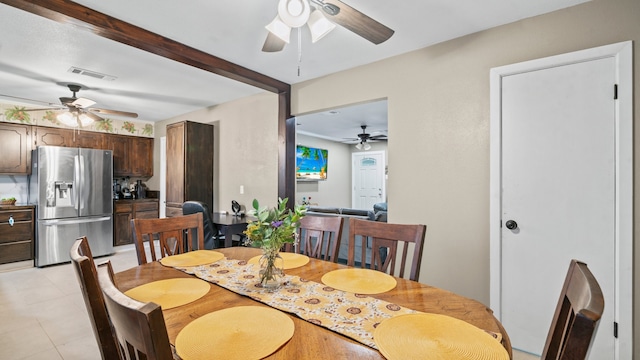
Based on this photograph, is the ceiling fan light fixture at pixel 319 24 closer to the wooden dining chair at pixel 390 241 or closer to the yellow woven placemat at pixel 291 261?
the wooden dining chair at pixel 390 241

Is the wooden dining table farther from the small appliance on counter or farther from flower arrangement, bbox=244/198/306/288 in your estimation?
the small appliance on counter

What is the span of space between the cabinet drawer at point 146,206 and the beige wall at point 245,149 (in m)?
1.85

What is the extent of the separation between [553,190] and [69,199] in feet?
19.2

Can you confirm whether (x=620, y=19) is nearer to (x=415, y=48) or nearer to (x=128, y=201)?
(x=415, y=48)

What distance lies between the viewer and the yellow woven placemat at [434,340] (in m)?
0.85

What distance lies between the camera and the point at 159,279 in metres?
1.48

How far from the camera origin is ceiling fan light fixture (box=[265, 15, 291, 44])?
1631mm

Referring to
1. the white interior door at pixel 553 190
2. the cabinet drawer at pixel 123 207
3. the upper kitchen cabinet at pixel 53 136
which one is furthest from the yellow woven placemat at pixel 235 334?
the upper kitchen cabinet at pixel 53 136

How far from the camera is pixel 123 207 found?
208 inches

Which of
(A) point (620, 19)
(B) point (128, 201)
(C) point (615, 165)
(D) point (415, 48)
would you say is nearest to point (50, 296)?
(B) point (128, 201)

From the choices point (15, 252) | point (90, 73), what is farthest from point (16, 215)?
point (90, 73)

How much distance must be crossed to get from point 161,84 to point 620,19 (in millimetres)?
4202

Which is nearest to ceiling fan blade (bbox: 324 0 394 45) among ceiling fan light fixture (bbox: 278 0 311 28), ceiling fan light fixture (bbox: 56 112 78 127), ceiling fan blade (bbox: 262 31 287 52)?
ceiling fan light fixture (bbox: 278 0 311 28)

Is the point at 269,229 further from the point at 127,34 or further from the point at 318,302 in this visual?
the point at 127,34
